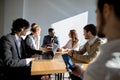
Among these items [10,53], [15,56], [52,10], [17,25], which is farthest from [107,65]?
[52,10]

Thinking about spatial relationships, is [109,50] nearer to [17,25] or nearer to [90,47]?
[17,25]

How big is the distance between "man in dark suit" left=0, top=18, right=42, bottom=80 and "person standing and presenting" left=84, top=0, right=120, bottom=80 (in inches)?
90.3

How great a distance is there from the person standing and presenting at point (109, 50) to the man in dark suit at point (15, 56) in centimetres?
229

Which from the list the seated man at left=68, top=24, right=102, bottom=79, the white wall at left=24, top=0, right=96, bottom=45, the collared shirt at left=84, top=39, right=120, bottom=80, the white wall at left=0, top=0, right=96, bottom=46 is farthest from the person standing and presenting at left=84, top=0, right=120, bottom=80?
the white wall at left=24, top=0, right=96, bottom=45

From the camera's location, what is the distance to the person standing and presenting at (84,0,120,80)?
2.10ft

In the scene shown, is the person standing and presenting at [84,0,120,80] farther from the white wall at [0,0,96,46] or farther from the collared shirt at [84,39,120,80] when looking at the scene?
the white wall at [0,0,96,46]

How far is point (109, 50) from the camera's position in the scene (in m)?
0.67

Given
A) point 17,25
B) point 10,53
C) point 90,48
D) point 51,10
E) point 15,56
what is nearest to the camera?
point 10,53

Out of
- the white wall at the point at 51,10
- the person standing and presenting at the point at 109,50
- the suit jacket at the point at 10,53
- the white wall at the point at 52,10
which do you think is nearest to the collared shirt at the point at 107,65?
the person standing and presenting at the point at 109,50

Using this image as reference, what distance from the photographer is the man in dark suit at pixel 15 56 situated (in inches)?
113

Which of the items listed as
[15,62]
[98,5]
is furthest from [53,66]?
[98,5]

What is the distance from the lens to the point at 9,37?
2975 millimetres

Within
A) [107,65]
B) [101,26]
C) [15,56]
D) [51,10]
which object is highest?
[51,10]

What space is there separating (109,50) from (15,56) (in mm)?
2483
